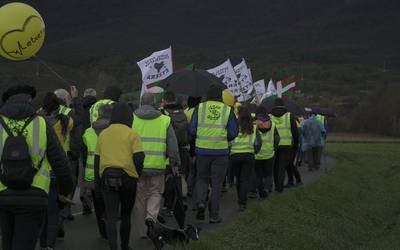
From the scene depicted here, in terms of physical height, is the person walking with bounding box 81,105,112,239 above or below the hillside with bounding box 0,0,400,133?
below

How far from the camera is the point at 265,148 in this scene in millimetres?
14812

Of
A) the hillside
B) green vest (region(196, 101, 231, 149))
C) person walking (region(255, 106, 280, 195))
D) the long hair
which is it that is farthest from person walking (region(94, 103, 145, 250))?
the hillside

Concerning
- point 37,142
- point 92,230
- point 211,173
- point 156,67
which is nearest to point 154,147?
point 211,173

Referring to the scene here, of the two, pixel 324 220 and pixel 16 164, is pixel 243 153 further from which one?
pixel 16 164

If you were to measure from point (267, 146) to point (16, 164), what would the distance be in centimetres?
883

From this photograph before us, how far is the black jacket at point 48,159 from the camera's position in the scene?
6.50m

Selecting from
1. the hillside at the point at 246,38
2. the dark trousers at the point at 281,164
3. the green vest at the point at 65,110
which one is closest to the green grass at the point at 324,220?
the dark trousers at the point at 281,164

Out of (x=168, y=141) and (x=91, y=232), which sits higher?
(x=168, y=141)

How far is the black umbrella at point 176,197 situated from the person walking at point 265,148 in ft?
14.2

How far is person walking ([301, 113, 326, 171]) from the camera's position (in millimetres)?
23209

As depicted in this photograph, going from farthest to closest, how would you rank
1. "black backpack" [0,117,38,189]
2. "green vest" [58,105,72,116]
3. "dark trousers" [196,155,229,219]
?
1. "dark trousers" [196,155,229,219]
2. "green vest" [58,105,72,116]
3. "black backpack" [0,117,38,189]

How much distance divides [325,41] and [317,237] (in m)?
155

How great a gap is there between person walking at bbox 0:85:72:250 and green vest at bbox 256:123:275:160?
829 cm

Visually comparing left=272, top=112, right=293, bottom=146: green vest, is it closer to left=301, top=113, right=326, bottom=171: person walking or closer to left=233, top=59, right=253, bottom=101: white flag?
left=301, top=113, right=326, bottom=171: person walking
